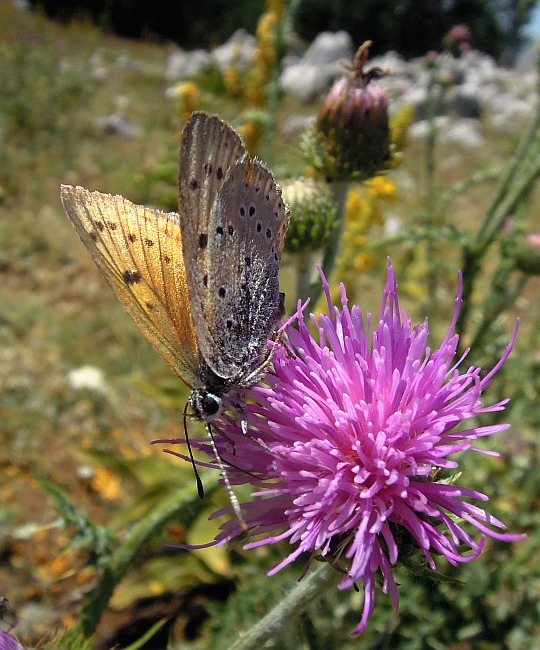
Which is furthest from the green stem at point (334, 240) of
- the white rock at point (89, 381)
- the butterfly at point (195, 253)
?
the white rock at point (89, 381)

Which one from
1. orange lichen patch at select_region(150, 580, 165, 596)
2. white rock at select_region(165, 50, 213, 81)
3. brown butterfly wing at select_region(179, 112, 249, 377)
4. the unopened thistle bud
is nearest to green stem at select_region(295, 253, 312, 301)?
the unopened thistle bud

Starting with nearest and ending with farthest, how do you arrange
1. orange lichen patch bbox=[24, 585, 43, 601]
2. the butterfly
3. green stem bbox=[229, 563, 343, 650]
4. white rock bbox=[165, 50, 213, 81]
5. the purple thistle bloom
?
the purple thistle bloom
green stem bbox=[229, 563, 343, 650]
the butterfly
orange lichen patch bbox=[24, 585, 43, 601]
white rock bbox=[165, 50, 213, 81]

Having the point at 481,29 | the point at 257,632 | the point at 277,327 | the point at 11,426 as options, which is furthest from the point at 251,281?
the point at 481,29

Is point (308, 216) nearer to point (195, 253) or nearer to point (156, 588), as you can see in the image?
point (195, 253)

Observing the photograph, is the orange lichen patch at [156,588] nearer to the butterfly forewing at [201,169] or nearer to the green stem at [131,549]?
the green stem at [131,549]

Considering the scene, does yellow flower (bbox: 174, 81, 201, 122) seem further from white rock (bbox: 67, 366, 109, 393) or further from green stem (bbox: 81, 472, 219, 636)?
green stem (bbox: 81, 472, 219, 636)

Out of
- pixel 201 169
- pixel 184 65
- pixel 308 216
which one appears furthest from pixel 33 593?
pixel 184 65
